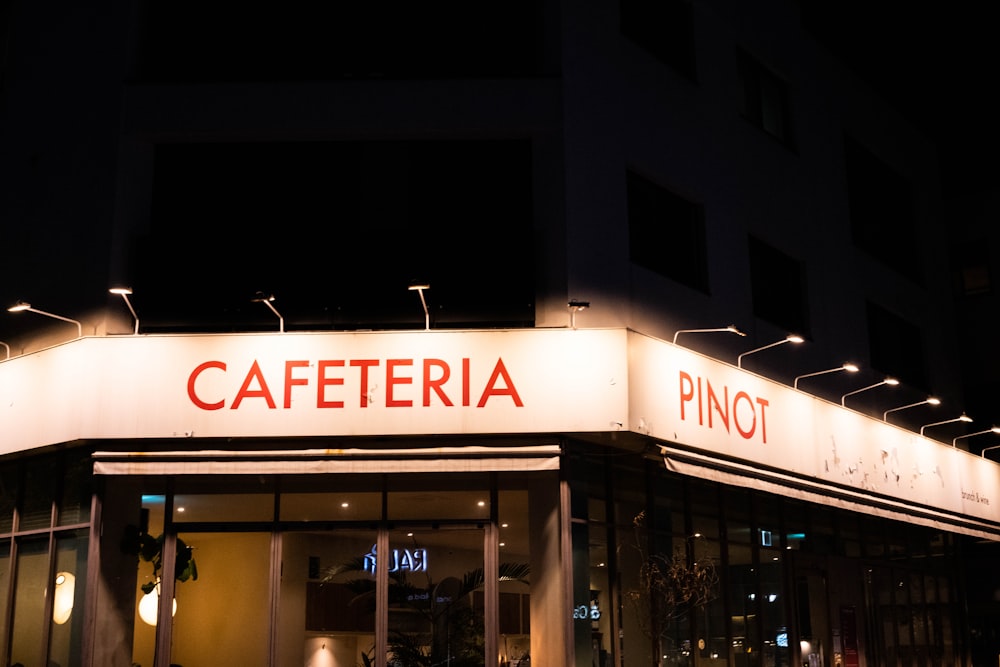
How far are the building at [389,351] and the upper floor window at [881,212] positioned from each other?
5163 millimetres

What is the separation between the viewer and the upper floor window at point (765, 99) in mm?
18375

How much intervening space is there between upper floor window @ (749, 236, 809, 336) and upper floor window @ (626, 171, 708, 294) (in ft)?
5.16

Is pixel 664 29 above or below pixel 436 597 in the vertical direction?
above

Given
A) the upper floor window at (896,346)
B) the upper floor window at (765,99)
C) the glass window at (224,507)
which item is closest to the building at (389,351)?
the glass window at (224,507)

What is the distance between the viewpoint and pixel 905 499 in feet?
61.0

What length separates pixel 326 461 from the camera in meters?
12.8

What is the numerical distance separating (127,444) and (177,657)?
8.36ft

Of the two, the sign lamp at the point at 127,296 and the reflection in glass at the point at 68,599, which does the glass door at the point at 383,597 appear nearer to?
the reflection in glass at the point at 68,599

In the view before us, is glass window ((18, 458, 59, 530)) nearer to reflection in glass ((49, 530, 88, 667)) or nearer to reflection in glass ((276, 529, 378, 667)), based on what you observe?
reflection in glass ((49, 530, 88, 667))

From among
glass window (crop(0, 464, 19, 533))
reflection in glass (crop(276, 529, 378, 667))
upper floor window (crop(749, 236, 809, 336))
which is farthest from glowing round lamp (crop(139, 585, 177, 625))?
upper floor window (crop(749, 236, 809, 336))

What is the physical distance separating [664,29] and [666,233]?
3.34 metres

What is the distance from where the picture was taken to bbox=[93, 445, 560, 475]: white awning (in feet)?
41.8

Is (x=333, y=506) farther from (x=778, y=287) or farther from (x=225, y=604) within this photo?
(x=778, y=287)

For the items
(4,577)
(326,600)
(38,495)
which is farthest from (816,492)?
(4,577)
